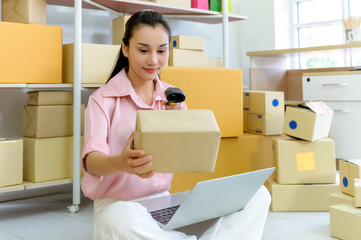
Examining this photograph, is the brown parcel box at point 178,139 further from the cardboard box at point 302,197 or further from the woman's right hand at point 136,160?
the cardboard box at point 302,197

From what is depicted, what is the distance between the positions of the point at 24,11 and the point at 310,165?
1713mm

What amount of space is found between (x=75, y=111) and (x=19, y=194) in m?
0.74

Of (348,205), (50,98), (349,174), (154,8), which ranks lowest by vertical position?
(348,205)

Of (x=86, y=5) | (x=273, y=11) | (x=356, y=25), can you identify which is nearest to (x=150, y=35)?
(x=86, y=5)

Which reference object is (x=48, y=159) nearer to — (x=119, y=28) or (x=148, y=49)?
(x=119, y=28)

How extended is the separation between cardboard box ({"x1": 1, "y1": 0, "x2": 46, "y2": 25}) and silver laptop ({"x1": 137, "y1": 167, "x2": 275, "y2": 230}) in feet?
4.47

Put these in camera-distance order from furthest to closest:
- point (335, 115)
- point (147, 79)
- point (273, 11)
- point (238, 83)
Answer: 1. point (273, 11)
2. point (335, 115)
3. point (238, 83)
4. point (147, 79)

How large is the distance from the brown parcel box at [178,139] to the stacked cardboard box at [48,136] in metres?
1.33

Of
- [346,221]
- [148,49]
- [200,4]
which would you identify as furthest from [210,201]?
[200,4]

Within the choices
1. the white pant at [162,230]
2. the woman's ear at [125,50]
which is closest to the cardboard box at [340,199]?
the white pant at [162,230]

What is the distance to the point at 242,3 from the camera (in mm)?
3998

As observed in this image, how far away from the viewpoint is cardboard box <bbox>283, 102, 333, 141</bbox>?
2.16 meters

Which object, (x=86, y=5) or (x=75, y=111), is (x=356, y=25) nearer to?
(x=86, y=5)

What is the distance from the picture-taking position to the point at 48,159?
2195mm
